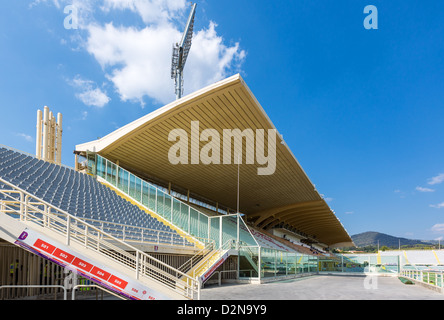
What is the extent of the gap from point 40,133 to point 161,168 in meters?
12.8

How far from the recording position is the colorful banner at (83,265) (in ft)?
22.1

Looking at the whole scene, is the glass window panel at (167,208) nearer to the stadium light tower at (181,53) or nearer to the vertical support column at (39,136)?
the vertical support column at (39,136)

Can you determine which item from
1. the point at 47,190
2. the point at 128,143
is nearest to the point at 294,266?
the point at 128,143

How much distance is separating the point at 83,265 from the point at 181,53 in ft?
169

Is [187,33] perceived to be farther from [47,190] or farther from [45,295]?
[45,295]

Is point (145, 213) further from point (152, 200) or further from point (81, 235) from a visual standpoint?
point (81, 235)

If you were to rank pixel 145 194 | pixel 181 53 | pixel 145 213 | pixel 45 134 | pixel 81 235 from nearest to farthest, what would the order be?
pixel 81 235 → pixel 145 213 → pixel 145 194 → pixel 45 134 → pixel 181 53

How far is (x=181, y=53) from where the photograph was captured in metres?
54.6

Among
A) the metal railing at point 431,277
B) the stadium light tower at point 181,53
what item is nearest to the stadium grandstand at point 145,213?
the metal railing at point 431,277

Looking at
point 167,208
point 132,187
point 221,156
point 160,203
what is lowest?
point 167,208

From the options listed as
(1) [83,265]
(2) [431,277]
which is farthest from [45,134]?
(2) [431,277]

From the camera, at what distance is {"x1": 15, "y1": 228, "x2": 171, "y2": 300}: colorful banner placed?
6.73 metres

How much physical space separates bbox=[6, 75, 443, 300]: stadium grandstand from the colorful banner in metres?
0.02

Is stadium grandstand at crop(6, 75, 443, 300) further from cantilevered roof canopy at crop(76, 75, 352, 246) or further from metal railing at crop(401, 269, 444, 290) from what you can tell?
metal railing at crop(401, 269, 444, 290)
